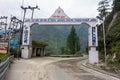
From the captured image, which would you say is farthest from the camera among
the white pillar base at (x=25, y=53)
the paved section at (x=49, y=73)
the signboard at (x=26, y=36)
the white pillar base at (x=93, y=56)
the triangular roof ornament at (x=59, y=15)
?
the white pillar base at (x=25, y=53)

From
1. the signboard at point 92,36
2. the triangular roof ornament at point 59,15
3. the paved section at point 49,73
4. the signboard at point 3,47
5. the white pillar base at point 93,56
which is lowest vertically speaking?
the paved section at point 49,73

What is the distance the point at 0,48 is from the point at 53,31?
325 ft

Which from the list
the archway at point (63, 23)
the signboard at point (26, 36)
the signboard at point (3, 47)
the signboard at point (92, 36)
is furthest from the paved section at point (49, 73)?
the signboard at point (26, 36)

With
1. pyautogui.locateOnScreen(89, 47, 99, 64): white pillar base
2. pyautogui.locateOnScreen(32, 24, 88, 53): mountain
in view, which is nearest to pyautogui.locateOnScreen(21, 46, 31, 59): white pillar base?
pyautogui.locateOnScreen(89, 47, 99, 64): white pillar base

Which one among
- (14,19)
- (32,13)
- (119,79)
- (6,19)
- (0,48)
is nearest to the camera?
(119,79)

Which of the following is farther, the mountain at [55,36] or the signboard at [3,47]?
the mountain at [55,36]

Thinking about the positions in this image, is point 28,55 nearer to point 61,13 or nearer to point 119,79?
point 61,13

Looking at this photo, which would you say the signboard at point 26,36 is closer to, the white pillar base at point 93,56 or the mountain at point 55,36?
the white pillar base at point 93,56

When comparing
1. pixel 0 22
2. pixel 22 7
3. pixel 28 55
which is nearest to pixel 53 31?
pixel 0 22

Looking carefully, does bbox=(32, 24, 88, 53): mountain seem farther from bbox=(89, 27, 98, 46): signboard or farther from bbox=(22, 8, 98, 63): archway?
bbox=(89, 27, 98, 46): signboard

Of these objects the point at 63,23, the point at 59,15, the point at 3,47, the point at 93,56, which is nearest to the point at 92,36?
the point at 93,56

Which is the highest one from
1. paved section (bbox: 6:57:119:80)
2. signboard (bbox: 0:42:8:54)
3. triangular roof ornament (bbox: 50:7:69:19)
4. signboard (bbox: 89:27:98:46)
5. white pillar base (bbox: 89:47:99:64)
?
triangular roof ornament (bbox: 50:7:69:19)

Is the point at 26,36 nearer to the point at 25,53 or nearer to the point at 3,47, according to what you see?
the point at 25,53

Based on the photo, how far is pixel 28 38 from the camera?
27328 millimetres
